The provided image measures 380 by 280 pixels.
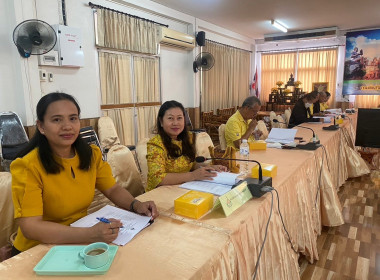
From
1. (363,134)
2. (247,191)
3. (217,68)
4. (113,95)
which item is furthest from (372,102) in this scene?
(247,191)

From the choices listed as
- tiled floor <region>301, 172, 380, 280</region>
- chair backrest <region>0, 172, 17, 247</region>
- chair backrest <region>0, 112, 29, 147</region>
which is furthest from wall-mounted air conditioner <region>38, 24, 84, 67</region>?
tiled floor <region>301, 172, 380, 280</region>

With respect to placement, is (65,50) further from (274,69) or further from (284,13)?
(274,69)

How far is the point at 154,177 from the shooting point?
162 cm

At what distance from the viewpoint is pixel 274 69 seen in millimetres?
9016

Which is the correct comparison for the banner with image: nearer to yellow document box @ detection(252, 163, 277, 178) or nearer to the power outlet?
yellow document box @ detection(252, 163, 277, 178)

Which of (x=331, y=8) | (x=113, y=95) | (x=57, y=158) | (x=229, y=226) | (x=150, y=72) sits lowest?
(x=229, y=226)

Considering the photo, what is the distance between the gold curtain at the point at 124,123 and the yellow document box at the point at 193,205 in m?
3.51

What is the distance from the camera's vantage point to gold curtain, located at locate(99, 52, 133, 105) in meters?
4.36

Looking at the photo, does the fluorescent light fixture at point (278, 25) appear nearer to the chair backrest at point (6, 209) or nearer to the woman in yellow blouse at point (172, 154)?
the woman in yellow blouse at point (172, 154)

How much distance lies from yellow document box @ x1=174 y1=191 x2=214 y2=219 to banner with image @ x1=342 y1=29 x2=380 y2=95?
26.7ft

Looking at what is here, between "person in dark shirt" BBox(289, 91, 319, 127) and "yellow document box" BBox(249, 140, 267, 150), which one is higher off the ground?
"person in dark shirt" BBox(289, 91, 319, 127)

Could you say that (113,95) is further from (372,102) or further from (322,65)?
(372,102)

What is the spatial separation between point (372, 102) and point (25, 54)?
838 cm

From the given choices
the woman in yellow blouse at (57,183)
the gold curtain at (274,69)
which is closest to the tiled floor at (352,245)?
the woman in yellow blouse at (57,183)
